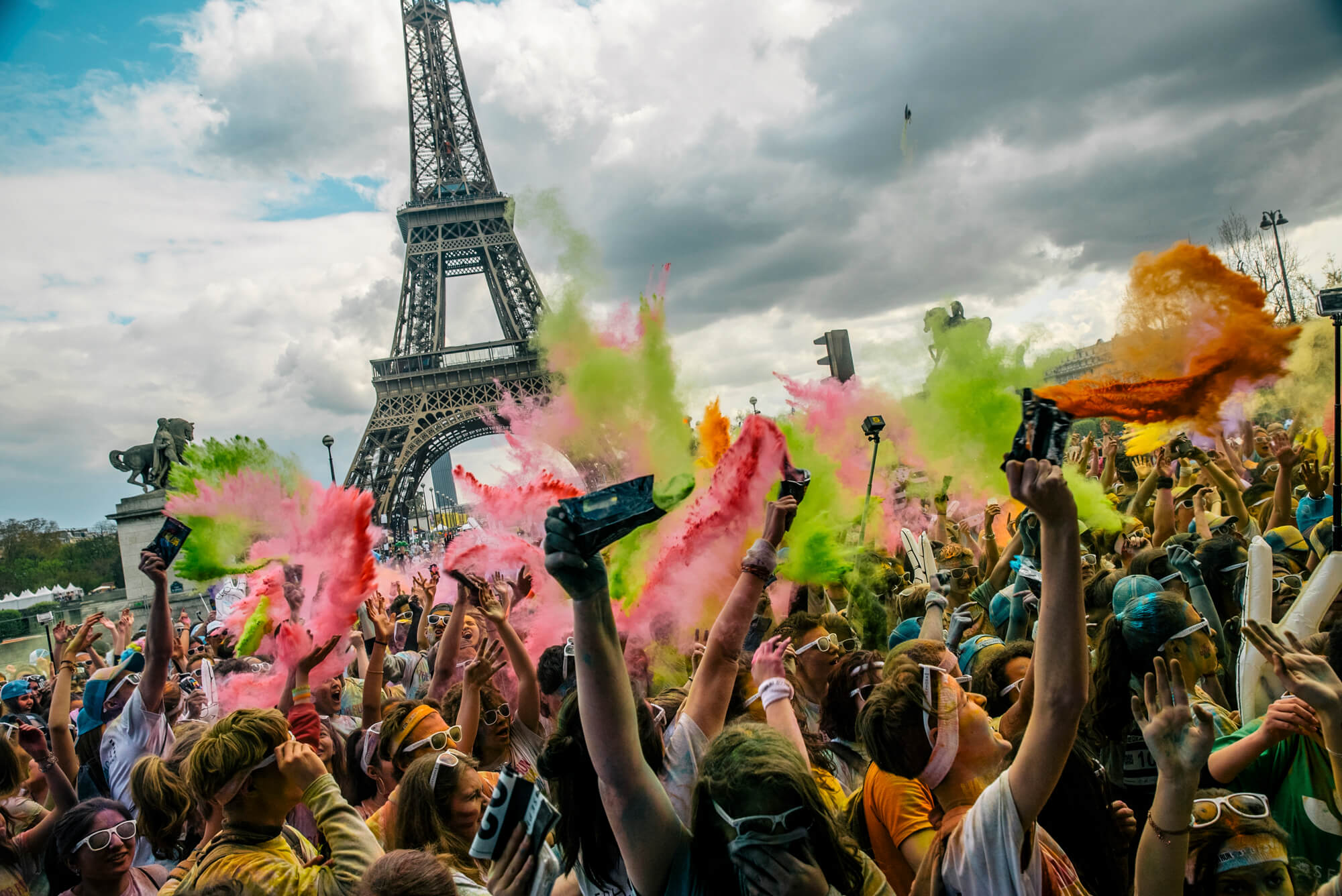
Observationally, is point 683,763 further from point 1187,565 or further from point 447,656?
point 1187,565

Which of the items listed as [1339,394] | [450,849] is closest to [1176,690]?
[450,849]

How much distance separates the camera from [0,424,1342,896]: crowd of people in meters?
1.84

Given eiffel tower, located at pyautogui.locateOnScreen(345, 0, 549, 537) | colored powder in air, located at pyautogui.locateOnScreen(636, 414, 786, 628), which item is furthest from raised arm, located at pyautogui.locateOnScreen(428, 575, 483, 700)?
eiffel tower, located at pyautogui.locateOnScreen(345, 0, 549, 537)

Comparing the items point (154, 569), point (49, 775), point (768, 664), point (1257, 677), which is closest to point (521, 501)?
point (154, 569)

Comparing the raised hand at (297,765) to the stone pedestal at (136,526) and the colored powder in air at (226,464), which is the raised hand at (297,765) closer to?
the colored powder in air at (226,464)

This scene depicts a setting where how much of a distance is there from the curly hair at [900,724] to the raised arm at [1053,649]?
→ 0.41m

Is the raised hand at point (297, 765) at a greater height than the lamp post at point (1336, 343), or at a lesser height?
lesser

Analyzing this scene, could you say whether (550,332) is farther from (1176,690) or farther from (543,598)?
(1176,690)

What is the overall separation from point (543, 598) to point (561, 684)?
7.29ft

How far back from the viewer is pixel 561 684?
428 cm

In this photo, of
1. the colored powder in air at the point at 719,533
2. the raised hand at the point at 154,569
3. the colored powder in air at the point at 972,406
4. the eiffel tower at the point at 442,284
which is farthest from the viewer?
the eiffel tower at the point at 442,284

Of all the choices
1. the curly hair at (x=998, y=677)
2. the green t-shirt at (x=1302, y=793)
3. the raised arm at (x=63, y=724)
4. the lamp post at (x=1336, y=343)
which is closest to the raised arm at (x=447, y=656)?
the raised arm at (x=63, y=724)

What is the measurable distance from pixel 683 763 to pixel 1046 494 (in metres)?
1.28

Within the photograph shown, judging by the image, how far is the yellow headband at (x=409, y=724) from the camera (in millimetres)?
Result: 3551
